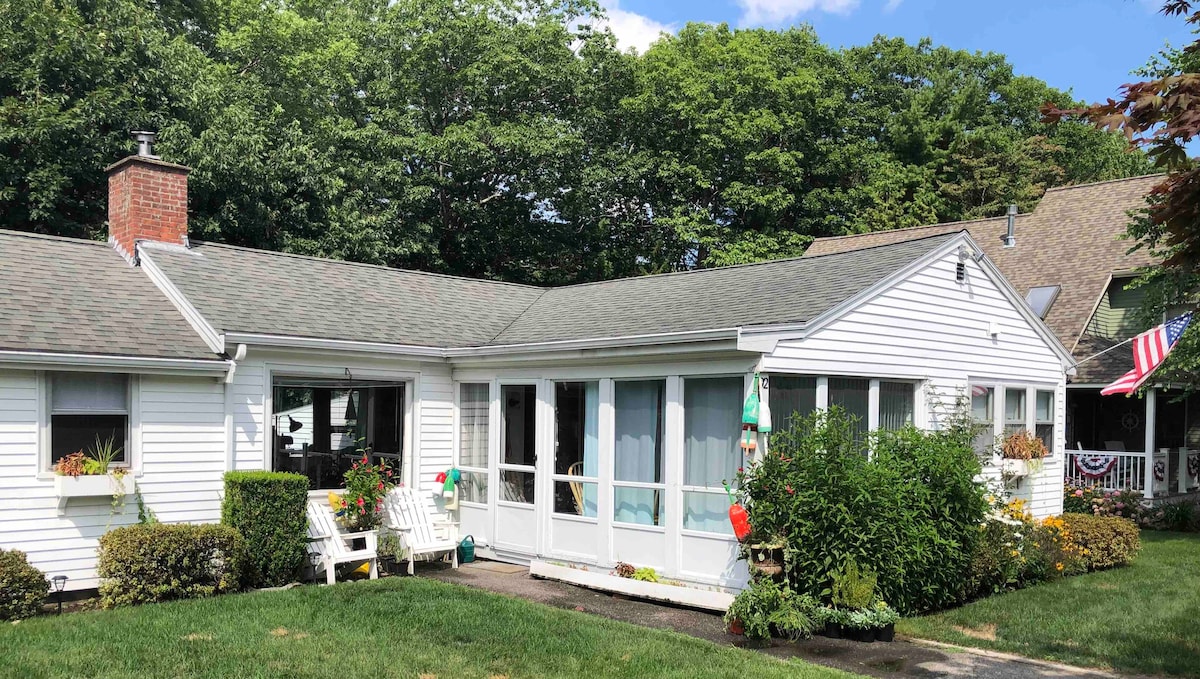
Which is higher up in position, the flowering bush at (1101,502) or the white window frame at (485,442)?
the white window frame at (485,442)

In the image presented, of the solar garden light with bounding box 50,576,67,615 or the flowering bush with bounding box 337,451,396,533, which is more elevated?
the flowering bush with bounding box 337,451,396,533

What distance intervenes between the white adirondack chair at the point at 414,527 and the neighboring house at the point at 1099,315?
10.8 m

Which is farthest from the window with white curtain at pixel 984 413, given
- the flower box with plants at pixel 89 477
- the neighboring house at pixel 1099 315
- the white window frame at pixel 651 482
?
the flower box with plants at pixel 89 477

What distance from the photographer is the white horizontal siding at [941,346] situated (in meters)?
10.5

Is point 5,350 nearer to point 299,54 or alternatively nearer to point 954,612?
point 954,612

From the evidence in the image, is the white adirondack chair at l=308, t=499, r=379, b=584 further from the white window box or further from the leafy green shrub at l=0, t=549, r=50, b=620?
the leafy green shrub at l=0, t=549, r=50, b=620

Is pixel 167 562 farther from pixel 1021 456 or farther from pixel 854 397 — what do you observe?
pixel 1021 456

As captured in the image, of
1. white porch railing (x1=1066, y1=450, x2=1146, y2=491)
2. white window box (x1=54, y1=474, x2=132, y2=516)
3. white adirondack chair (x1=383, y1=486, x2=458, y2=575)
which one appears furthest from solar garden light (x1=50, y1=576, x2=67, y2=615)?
white porch railing (x1=1066, y1=450, x2=1146, y2=491)

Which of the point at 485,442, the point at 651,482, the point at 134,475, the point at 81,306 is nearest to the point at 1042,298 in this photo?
the point at 651,482

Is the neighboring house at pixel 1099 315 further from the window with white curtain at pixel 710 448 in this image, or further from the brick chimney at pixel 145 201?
the brick chimney at pixel 145 201

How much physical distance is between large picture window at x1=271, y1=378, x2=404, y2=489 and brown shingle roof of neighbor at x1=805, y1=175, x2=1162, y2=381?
447 inches

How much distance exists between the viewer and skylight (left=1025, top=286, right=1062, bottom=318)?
20922 mm

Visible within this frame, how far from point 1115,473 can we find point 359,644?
621 inches

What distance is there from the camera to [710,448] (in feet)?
34.4
